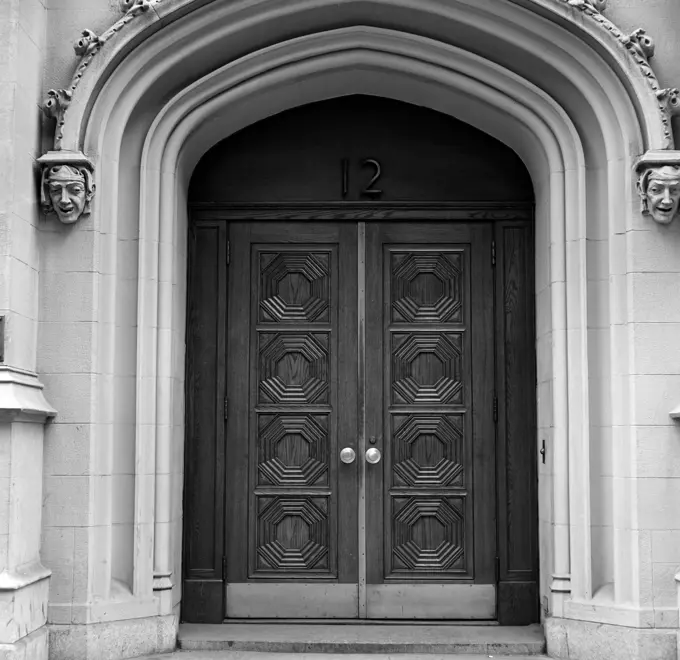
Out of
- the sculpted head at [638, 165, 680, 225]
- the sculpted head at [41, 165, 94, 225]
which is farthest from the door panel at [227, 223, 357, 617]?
the sculpted head at [638, 165, 680, 225]

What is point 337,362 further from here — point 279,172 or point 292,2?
point 292,2

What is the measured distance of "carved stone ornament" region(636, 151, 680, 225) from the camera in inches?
222

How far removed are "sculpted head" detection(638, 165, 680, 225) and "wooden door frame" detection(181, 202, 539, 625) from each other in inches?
45.9

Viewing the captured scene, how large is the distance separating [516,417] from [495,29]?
103 inches

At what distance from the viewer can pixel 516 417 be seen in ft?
21.8

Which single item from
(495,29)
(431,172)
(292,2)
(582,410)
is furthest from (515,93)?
(582,410)

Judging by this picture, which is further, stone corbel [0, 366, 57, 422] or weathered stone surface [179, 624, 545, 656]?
weathered stone surface [179, 624, 545, 656]

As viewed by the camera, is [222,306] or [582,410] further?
[222,306]

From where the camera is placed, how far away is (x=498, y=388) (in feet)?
21.9

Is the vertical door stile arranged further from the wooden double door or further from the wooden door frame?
the wooden door frame

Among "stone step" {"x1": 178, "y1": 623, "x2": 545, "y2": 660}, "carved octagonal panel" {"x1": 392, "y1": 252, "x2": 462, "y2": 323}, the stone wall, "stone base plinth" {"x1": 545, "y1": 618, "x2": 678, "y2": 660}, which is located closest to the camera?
the stone wall

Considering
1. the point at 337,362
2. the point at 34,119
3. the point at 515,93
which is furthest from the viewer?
the point at 337,362

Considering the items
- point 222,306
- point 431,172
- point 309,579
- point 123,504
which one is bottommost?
point 309,579

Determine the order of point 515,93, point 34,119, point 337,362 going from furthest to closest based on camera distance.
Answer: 1. point 337,362
2. point 515,93
3. point 34,119
